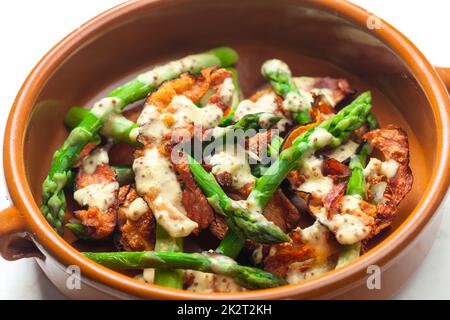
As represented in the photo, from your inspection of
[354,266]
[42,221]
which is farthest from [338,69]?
[42,221]

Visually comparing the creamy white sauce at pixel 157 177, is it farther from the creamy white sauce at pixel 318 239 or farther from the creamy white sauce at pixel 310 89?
the creamy white sauce at pixel 310 89

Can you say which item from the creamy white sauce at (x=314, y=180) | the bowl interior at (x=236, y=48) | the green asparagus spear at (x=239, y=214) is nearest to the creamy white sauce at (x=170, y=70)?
the bowl interior at (x=236, y=48)

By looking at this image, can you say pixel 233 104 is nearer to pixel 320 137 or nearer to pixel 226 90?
pixel 226 90

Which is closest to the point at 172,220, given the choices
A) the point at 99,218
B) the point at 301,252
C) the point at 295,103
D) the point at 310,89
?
the point at 99,218

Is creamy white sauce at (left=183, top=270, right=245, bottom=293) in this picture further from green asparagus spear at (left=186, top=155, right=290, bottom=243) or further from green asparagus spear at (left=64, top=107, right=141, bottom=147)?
green asparagus spear at (left=64, top=107, right=141, bottom=147)

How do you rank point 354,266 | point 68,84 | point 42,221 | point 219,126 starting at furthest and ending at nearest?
1. point 68,84
2. point 219,126
3. point 42,221
4. point 354,266

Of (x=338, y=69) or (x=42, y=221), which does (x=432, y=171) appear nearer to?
(x=338, y=69)

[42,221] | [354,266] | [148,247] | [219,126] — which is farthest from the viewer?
[219,126]
